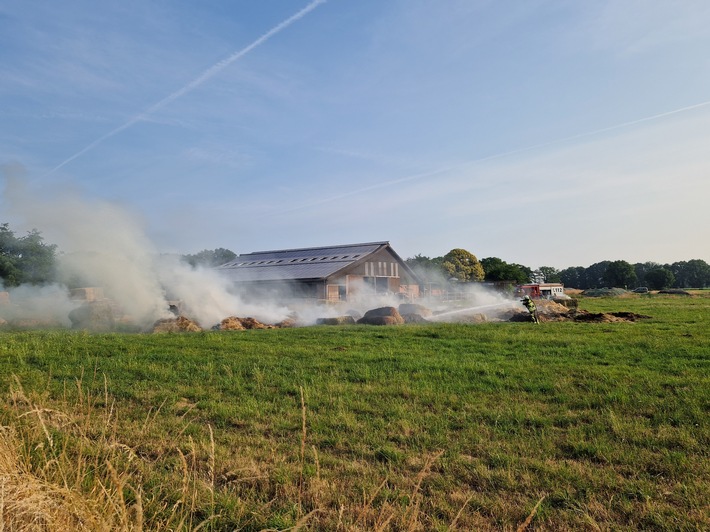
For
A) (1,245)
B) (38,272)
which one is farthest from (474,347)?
(1,245)

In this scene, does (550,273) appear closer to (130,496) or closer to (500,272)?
(500,272)

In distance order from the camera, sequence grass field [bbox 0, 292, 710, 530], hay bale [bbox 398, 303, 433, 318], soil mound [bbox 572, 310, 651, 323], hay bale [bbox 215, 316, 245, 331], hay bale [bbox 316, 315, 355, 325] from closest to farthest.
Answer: grass field [bbox 0, 292, 710, 530] → soil mound [bbox 572, 310, 651, 323] → hay bale [bbox 215, 316, 245, 331] → hay bale [bbox 316, 315, 355, 325] → hay bale [bbox 398, 303, 433, 318]

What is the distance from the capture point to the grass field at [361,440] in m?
3.49

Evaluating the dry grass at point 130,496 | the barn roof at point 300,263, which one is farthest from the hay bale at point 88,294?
the dry grass at point 130,496

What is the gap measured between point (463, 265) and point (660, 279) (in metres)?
48.7

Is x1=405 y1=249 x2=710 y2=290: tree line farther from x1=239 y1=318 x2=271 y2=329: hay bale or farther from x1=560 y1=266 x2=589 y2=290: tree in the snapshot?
x1=239 y1=318 x2=271 y2=329: hay bale

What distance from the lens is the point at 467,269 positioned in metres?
63.4

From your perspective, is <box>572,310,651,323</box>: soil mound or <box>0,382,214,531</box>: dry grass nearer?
<box>0,382,214,531</box>: dry grass

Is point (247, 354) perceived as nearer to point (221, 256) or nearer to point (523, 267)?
point (221, 256)

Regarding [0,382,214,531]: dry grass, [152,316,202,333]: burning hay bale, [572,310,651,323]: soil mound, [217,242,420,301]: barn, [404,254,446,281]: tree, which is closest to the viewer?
[0,382,214,531]: dry grass

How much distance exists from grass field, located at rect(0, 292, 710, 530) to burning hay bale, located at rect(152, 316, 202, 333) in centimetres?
673

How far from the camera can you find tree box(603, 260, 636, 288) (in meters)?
89.9

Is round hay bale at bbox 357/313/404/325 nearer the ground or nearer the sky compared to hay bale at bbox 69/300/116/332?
nearer the ground

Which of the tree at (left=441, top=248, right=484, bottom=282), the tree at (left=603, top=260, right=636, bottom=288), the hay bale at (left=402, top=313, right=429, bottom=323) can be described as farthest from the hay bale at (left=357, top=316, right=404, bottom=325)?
the tree at (left=603, top=260, right=636, bottom=288)
